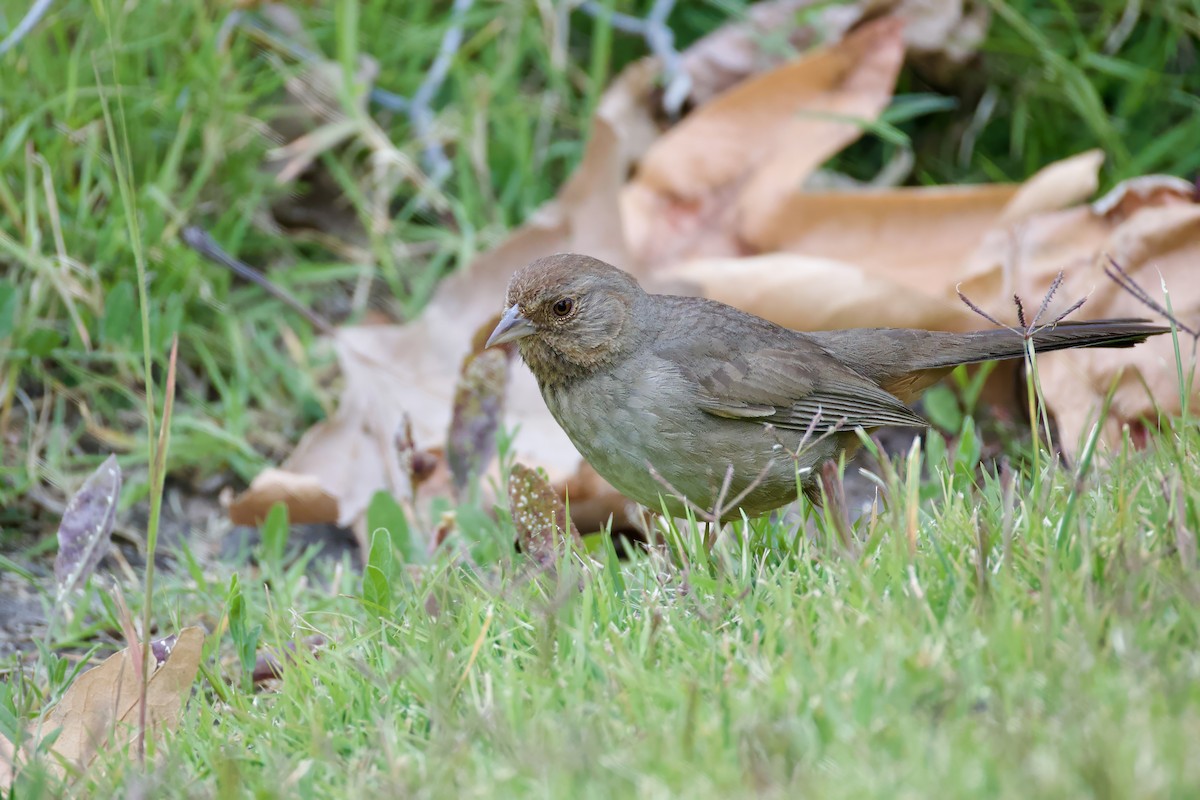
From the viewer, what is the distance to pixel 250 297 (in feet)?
19.3

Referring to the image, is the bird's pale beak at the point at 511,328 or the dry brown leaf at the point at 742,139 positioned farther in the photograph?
the dry brown leaf at the point at 742,139

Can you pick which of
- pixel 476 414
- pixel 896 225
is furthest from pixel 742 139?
pixel 476 414

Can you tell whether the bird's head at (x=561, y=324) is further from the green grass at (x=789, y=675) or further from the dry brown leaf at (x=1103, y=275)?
the dry brown leaf at (x=1103, y=275)

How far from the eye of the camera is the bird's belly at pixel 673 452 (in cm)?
401

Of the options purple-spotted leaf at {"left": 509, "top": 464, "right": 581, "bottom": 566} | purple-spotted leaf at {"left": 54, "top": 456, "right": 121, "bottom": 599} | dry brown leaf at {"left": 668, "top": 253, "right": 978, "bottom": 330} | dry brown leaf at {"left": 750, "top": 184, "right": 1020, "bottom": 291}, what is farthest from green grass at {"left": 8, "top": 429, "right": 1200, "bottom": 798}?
dry brown leaf at {"left": 750, "top": 184, "right": 1020, "bottom": 291}

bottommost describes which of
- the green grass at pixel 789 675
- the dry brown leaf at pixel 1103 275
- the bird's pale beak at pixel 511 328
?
the dry brown leaf at pixel 1103 275

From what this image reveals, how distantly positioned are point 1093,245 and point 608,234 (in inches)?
74.7

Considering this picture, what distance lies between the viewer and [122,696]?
320 centimetres

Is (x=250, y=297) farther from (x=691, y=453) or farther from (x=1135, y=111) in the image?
(x=1135, y=111)

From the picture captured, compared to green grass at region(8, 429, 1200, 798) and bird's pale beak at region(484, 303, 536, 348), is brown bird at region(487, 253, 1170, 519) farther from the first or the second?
green grass at region(8, 429, 1200, 798)

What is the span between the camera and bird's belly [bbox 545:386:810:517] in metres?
4.01

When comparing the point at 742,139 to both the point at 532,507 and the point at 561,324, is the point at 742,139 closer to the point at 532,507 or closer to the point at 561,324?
the point at 561,324

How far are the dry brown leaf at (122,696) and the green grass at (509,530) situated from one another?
109 mm

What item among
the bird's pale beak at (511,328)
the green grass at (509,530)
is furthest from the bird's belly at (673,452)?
Result: the green grass at (509,530)
